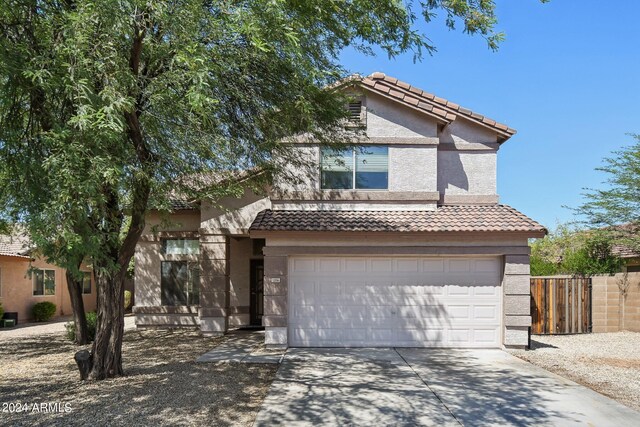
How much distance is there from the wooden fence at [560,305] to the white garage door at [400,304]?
354 cm

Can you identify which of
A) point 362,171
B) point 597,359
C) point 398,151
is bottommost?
point 597,359

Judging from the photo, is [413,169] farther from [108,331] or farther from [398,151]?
[108,331]

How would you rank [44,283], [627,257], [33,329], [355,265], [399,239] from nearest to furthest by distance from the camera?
[399,239]
[355,265]
[33,329]
[627,257]
[44,283]

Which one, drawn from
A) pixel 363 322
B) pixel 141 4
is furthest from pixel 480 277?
pixel 141 4

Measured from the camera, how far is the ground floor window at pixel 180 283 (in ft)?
55.8

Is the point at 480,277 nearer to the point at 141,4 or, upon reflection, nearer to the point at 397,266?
the point at 397,266

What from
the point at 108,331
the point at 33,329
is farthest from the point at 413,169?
the point at 33,329

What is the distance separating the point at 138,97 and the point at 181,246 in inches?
375

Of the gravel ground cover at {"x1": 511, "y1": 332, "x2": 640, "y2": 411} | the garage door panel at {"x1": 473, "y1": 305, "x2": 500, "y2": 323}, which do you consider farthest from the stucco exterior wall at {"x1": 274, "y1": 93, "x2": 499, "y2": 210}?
the gravel ground cover at {"x1": 511, "y1": 332, "x2": 640, "y2": 411}

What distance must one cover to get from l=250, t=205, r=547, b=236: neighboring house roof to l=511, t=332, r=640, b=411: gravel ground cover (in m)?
2.99

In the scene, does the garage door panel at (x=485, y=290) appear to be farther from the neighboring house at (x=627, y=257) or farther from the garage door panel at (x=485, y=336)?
the neighboring house at (x=627, y=257)

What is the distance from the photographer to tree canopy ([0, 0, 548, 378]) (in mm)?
6508

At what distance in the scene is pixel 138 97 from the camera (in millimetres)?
8227

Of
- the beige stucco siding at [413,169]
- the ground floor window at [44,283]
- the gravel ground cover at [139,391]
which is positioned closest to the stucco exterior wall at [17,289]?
the ground floor window at [44,283]
